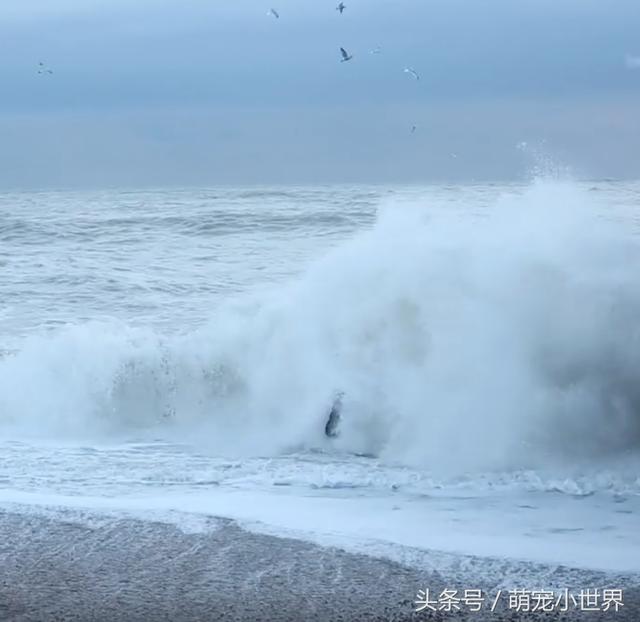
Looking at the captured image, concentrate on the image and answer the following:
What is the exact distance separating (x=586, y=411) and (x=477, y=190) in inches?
812

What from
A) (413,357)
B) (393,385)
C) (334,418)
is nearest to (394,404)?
(393,385)

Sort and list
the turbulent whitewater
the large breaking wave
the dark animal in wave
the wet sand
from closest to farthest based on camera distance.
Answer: the wet sand < the turbulent whitewater < the large breaking wave < the dark animal in wave

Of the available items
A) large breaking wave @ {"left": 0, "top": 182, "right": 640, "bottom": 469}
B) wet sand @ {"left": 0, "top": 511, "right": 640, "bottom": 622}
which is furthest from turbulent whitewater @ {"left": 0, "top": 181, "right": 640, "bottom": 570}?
wet sand @ {"left": 0, "top": 511, "right": 640, "bottom": 622}

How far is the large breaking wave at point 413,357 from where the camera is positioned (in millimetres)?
8070

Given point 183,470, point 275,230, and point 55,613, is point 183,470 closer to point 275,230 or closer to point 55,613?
point 55,613

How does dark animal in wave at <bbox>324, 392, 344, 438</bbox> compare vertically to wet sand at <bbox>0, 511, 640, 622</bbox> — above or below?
below

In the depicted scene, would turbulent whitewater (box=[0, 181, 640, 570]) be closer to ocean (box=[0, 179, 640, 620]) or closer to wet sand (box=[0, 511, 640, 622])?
ocean (box=[0, 179, 640, 620])

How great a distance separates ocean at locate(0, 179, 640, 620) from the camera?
609cm

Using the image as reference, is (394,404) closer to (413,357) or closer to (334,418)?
(334,418)

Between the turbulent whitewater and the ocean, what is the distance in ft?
0.07

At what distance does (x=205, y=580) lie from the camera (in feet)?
16.8

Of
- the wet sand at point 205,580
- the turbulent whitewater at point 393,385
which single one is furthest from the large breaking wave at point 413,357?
the wet sand at point 205,580

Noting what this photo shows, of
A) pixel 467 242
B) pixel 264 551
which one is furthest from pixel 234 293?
pixel 264 551

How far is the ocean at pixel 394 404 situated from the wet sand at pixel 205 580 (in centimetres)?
18
